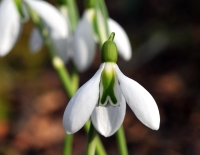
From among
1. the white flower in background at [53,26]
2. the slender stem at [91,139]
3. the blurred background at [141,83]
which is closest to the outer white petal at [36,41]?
the white flower in background at [53,26]

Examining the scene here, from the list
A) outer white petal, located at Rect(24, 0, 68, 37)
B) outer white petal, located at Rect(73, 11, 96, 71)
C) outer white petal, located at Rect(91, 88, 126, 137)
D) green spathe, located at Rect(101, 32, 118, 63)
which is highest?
green spathe, located at Rect(101, 32, 118, 63)

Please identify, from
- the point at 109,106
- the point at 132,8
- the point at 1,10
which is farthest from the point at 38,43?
the point at 132,8

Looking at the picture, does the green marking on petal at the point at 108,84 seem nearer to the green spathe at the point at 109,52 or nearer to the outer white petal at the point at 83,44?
the green spathe at the point at 109,52

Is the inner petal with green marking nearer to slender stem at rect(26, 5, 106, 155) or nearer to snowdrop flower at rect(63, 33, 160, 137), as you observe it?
snowdrop flower at rect(63, 33, 160, 137)

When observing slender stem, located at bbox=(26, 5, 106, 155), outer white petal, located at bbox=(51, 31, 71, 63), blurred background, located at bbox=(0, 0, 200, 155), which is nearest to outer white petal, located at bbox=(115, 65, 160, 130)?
slender stem, located at bbox=(26, 5, 106, 155)

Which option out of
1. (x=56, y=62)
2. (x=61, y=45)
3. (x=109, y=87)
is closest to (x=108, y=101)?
(x=109, y=87)

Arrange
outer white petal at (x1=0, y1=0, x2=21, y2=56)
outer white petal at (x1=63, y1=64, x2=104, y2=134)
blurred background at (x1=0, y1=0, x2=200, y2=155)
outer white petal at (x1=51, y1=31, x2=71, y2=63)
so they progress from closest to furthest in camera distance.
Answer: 1. outer white petal at (x1=63, y1=64, x2=104, y2=134)
2. outer white petal at (x1=0, y1=0, x2=21, y2=56)
3. outer white petal at (x1=51, y1=31, x2=71, y2=63)
4. blurred background at (x1=0, y1=0, x2=200, y2=155)

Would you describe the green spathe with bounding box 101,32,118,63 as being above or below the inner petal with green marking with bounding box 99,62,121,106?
above
